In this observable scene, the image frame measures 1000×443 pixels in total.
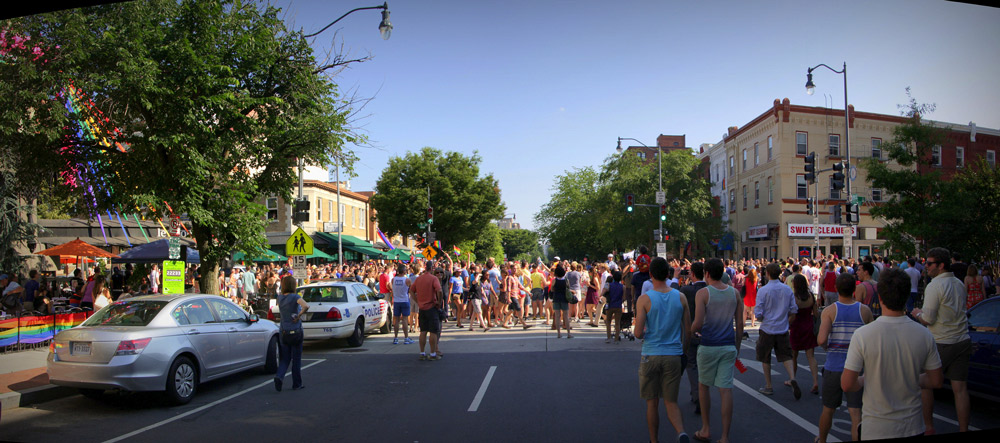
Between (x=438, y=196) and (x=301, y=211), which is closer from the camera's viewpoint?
(x=301, y=211)

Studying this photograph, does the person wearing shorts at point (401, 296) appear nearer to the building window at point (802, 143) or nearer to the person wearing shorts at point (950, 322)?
the person wearing shorts at point (950, 322)

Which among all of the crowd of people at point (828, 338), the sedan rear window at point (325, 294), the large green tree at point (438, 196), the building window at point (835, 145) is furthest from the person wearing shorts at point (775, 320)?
the large green tree at point (438, 196)

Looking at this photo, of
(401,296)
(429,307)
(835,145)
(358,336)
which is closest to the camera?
(429,307)

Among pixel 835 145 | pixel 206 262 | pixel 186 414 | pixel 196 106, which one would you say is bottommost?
pixel 186 414

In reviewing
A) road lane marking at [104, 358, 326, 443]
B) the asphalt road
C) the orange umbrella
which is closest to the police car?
the asphalt road

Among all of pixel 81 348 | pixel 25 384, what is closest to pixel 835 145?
pixel 81 348

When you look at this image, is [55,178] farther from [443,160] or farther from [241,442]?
[443,160]

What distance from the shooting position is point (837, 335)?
19.6 feet

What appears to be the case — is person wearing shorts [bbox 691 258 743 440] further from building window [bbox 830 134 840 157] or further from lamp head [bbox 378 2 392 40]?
building window [bbox 830 134 840 157]

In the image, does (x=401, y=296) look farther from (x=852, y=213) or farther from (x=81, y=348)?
(x=852, y=213)

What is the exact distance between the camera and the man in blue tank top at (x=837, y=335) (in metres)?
5.34

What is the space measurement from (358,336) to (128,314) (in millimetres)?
6085

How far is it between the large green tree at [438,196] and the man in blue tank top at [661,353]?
41.1 meters

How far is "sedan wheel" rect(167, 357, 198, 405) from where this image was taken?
781 centimetres
